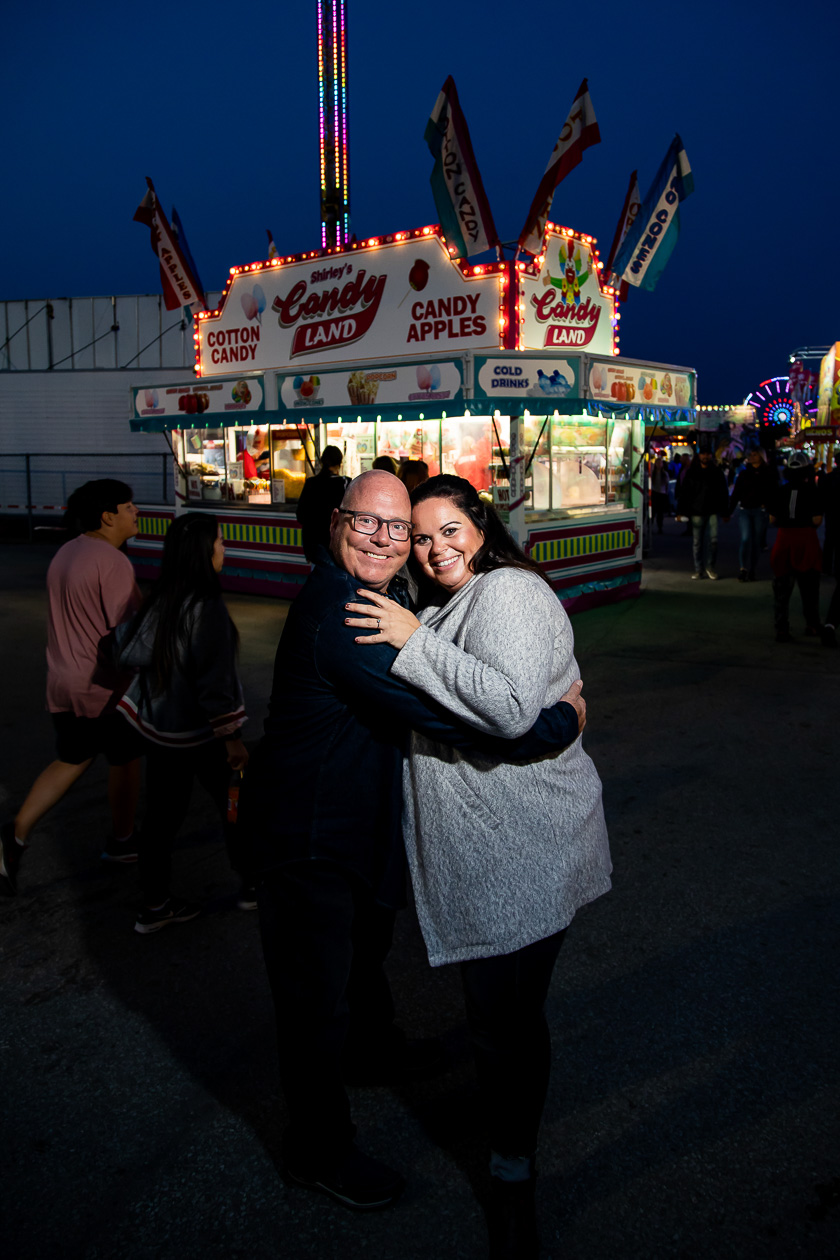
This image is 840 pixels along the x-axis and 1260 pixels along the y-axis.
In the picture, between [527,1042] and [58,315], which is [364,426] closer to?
[527,1042]

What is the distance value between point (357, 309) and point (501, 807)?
1143 centimetres

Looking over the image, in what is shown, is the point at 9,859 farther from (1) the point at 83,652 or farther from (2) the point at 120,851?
(1) the point at 83,652

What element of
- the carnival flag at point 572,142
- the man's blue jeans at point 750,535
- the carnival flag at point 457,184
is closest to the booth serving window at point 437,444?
the carnival flag at point 457,184

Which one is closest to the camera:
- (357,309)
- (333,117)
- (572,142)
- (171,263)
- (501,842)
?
(501,842)

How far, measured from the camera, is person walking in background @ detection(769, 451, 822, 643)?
890 centimetres

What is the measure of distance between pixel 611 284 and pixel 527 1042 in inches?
486

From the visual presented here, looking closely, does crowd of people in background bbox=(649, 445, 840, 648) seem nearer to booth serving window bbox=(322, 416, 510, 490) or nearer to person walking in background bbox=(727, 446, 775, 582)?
person walking in background bbox=(727, 446, 775, 582)

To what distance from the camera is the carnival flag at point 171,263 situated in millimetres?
14359

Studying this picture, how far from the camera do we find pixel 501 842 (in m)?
2.05

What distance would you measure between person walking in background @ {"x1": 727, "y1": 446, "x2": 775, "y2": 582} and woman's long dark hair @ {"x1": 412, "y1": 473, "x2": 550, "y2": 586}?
36.3ft

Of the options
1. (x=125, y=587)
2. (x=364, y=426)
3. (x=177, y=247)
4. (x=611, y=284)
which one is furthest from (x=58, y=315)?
(x=125, y=587)

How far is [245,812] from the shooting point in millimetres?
2217

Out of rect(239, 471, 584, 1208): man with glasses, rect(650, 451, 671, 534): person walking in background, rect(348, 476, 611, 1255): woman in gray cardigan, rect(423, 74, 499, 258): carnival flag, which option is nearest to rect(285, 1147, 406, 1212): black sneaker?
rect(239, 471, 584, 1208): man with glasses

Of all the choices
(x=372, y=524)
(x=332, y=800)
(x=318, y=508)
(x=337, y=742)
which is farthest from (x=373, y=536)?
(x=318, y=508)
